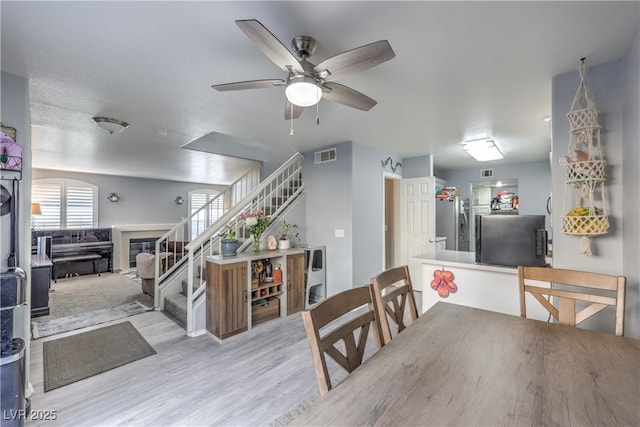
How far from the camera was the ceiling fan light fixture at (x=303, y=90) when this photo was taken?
1637mm

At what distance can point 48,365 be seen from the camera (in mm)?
2582


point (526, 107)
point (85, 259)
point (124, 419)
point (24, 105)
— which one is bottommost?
point (124, 419)

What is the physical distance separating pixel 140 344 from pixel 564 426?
351 cm

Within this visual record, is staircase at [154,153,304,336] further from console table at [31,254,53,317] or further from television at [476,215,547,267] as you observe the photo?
television at [476,215,547,267]

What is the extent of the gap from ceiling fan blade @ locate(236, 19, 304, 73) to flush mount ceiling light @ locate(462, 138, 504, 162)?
3341 millimetres

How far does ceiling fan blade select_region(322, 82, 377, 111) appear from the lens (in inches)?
71.6

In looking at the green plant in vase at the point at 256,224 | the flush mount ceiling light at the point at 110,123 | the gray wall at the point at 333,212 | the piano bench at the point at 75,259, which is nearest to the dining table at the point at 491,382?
the green plant in vase at the point at 256,224

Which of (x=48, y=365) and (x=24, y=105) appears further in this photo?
(x=48, y=365)

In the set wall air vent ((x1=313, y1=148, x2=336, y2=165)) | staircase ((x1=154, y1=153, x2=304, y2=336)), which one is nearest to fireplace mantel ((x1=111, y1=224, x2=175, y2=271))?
staircase ((x1=154, y1=153, x2=304, y2=336))

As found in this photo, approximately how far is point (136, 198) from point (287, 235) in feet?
19.2

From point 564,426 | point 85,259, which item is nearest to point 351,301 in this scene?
point 564,426

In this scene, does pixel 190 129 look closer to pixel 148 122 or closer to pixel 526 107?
pixel 148 122

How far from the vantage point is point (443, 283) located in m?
2.77

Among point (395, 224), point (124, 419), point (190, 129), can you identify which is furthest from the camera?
point (395, 224)
